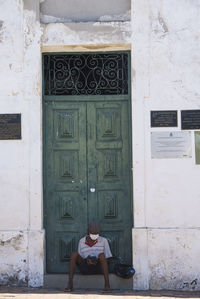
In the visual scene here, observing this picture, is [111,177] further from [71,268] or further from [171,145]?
[71,268]

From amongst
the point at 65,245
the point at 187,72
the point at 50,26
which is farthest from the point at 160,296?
the point at 50,26

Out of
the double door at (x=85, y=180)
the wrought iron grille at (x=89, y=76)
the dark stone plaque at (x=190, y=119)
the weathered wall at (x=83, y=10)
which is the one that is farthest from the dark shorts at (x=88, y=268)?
the weathered wall at (x=83, y=10)

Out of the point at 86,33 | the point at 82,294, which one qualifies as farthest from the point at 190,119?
the point at 82,294

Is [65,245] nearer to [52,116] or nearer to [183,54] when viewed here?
[52,116]

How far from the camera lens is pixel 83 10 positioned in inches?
287

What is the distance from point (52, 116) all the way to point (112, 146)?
3.23ft

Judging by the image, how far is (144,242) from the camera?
6992mm

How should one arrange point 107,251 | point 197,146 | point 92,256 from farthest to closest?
1. point 197,146
2. point 107,251
3. point 92,256

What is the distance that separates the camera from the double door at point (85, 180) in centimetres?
730

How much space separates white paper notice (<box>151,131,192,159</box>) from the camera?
7.10m

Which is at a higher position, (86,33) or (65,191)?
(86,33)

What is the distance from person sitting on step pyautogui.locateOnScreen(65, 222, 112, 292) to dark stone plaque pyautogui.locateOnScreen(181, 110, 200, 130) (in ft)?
6.12

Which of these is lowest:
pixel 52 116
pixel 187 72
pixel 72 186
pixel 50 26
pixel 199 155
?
pixel 72 186

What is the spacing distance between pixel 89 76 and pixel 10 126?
1365 millimetres
